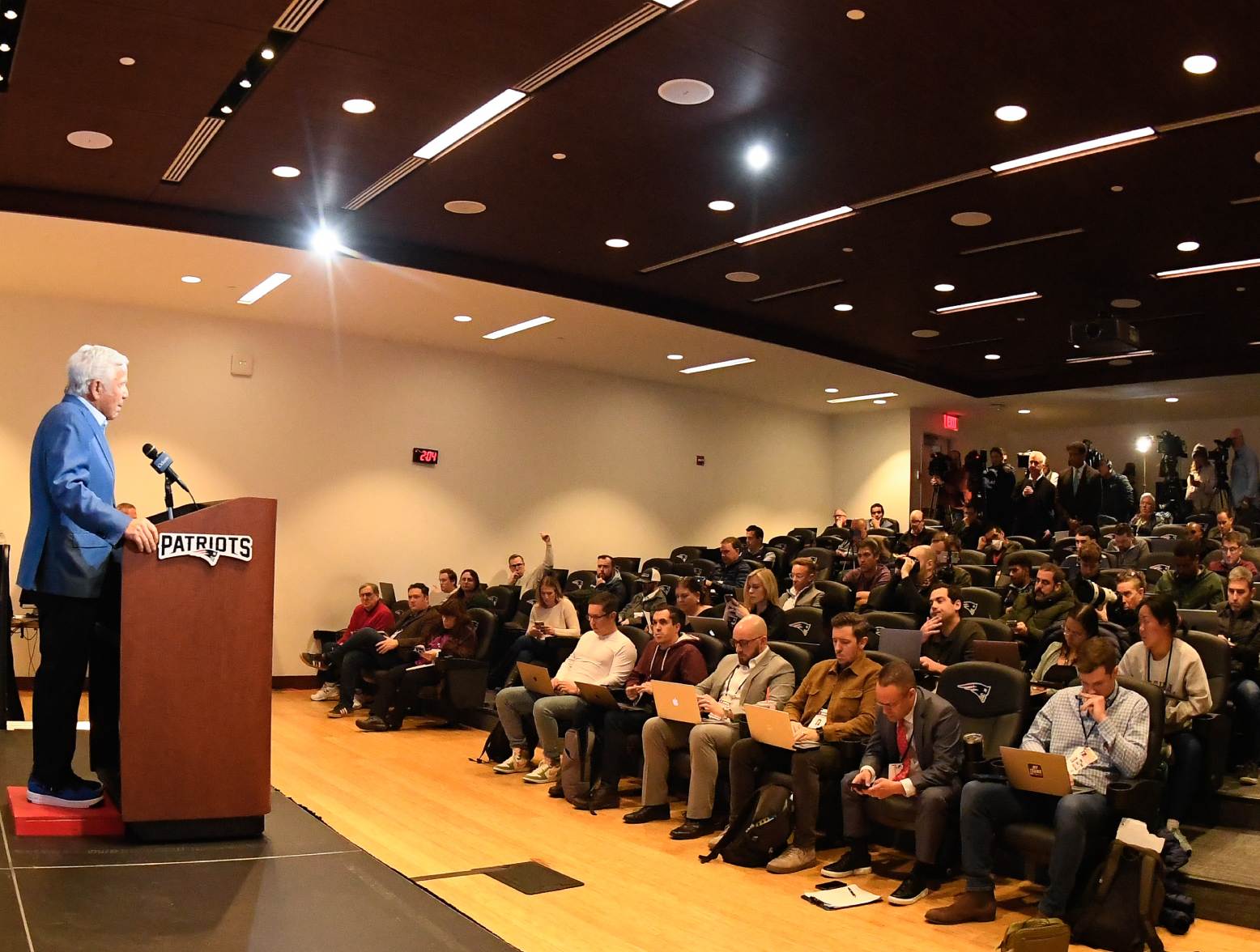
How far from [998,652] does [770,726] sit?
1.37 m

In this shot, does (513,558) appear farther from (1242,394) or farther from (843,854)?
(1242,394)

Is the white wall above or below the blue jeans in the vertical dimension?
above

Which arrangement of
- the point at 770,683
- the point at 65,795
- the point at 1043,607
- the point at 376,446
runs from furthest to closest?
1. the point at 376,446
2. the point at 1043,607
3. the point at 770,683
4. the point at 65,795

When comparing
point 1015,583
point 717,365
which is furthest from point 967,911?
point 717,365

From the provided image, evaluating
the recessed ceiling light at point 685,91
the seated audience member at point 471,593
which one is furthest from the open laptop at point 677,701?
the seated audience member at point 471,593

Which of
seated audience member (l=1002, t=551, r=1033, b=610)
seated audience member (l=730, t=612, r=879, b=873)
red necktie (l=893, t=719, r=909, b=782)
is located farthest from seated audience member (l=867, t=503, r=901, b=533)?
red necktie (l=893, t=719, r=909, b=782)

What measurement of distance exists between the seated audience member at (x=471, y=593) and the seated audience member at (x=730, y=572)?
2.08 metres

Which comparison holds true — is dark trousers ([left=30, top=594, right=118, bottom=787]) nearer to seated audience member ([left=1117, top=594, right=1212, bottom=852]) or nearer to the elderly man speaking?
the elderly man speaking

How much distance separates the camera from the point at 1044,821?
473 centimetres

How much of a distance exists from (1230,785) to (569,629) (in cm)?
472

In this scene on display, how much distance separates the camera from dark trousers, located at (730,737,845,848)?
17.7 ft

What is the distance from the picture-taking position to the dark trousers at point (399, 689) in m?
9.01

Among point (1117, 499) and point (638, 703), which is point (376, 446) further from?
point (1117, 499)

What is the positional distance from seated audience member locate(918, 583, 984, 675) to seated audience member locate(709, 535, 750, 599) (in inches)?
148
